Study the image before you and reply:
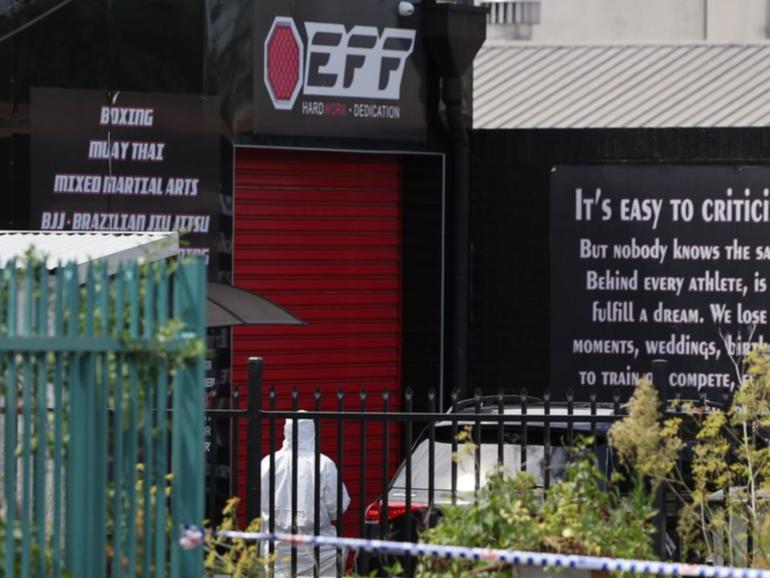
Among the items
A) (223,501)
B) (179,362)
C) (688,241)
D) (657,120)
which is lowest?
(223,501)

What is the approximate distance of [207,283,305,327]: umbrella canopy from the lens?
1026cm

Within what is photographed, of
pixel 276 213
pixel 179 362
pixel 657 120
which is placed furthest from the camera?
pixel 657 120

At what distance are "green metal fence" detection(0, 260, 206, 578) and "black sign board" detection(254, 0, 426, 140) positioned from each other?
23.7 feet

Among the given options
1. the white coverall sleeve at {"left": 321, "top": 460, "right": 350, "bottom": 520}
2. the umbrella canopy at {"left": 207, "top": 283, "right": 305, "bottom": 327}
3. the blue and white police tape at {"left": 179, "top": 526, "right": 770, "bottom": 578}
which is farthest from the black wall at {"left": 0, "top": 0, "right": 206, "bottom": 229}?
the blue and white police tape at {"left": 179, "top": 526, "right": 770, "bottom": 578}

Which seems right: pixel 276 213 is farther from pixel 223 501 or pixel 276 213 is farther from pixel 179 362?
pixel 179 362

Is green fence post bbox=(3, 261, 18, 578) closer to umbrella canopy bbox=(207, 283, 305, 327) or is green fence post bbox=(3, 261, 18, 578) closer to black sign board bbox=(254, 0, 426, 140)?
umbrella canopy bbox=(207, 283, 305, 327)

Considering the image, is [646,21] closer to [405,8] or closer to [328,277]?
[405,8]

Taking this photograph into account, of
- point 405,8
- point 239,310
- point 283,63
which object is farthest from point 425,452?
point 405,8

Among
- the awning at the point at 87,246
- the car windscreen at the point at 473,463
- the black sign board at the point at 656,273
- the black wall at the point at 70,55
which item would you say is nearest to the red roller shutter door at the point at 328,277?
the black wall at the point at 70,55

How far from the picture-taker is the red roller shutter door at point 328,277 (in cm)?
1359

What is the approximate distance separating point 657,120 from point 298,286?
12.0 ft

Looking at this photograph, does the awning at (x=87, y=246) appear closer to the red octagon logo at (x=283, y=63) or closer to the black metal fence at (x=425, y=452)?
the black metal fence at (x=425, y=452)

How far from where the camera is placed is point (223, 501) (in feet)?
42.6

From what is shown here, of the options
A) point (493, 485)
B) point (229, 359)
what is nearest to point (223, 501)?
point (229, 359)
